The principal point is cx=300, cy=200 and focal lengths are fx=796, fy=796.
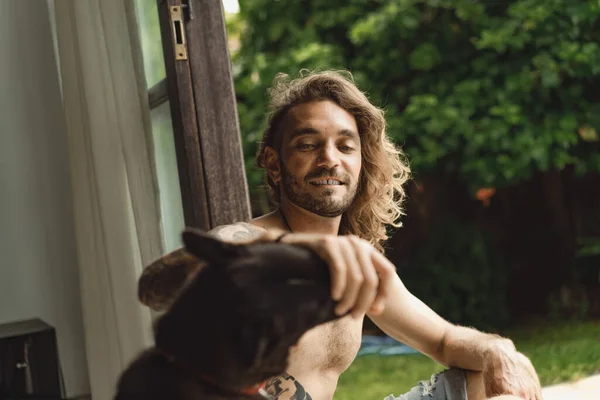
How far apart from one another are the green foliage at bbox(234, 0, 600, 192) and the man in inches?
113

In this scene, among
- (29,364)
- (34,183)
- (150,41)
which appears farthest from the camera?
(34,183)

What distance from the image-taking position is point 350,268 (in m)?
0.93

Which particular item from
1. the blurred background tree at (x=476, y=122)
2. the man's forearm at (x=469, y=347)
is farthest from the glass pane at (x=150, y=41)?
the blurred background tree at (x=476, y=122)

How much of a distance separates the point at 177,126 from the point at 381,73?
11.3 feet

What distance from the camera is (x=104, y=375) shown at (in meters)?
2.42

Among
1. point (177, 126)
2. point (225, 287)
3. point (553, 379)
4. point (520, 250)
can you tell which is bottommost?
point (553, 379)

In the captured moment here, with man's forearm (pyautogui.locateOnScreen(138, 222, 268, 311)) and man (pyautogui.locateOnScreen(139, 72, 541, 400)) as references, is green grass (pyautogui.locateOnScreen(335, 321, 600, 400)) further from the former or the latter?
man's forearm (pyautogui.locateOnScreen(138, 222, 268, 311))

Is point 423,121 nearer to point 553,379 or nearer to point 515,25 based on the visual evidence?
point 515,25

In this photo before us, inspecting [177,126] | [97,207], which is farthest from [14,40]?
[177,126]

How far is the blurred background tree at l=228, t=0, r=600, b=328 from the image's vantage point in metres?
4.71

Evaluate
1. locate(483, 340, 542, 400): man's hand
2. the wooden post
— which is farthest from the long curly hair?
locate(483, 340, 542, 400): man's hand

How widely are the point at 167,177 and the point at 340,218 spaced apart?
0.53m

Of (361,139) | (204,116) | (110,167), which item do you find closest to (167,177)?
(110,167)

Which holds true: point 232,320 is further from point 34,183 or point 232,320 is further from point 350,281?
point 34,183
